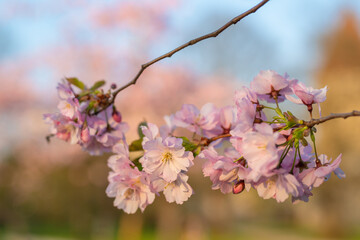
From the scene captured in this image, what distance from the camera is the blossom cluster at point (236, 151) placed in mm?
936

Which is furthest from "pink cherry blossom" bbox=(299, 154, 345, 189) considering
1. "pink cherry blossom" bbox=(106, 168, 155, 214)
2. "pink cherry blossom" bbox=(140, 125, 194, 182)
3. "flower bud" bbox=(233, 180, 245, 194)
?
"pink cherry blossom" bbox=(106, 168, 155, 214)

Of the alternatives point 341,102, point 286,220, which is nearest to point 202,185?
point 341,102

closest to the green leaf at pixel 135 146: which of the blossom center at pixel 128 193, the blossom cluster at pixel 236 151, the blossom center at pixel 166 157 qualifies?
the blossom cluster at pixel 236 151

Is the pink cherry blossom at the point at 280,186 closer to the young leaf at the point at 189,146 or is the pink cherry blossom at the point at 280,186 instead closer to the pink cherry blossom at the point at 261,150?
the pink cherry blossom at the point at 261,150

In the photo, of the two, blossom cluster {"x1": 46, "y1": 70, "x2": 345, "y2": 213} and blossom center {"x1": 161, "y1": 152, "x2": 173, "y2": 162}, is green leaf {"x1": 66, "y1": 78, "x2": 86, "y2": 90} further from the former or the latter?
blossom center {"x1": 161, "y1": 152, "x2": 173, "y2": 162}

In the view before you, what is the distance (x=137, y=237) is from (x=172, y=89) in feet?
25.0

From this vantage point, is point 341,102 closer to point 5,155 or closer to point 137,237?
point 137,237

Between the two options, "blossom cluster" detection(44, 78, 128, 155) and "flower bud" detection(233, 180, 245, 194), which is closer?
"flower bud" detection(233, 180, 245, 194)

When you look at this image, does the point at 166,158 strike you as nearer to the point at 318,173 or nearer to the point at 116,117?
the point at 318,173

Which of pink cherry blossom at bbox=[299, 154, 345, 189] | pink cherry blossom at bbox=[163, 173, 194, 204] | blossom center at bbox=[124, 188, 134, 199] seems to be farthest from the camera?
blossom center at bbox=[124, 188, 134, 199]

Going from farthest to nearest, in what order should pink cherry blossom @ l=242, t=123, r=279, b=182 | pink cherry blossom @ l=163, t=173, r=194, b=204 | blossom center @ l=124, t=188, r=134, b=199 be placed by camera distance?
blossom center @ l=124, t=188, r=134, b=199 < pink cherry blossom @ l=163, t=173, r=194, b=204 < pink cherry blossom @ l=242, t=123, r=279, b=182

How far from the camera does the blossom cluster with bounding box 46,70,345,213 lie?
936 millimetres

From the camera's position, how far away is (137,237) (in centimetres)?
1716

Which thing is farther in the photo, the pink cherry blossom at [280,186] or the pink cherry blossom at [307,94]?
the pink cherry blossom at [307,94]
